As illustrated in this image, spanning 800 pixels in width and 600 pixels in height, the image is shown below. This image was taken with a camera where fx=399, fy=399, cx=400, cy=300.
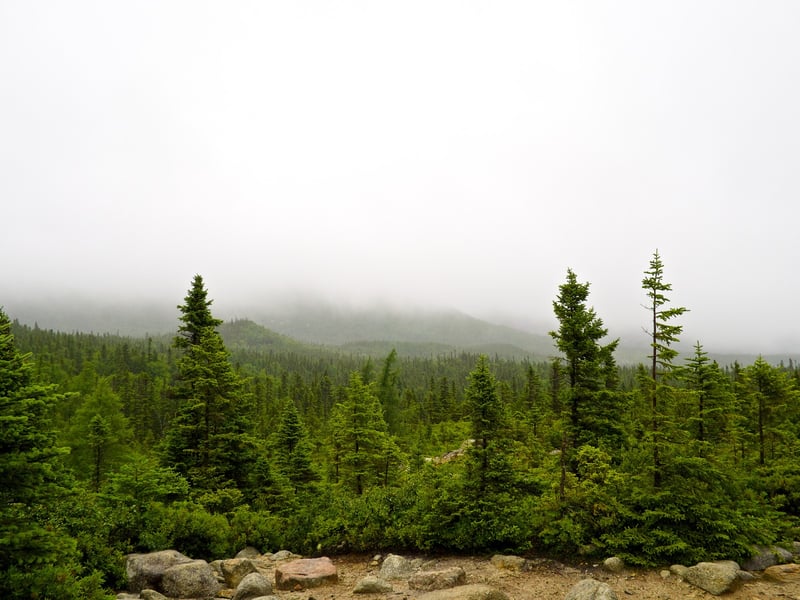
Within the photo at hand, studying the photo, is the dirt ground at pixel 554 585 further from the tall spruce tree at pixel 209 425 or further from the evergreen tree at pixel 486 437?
the tall spruce tree at pixel 209 425

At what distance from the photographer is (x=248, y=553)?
1364 centimetres

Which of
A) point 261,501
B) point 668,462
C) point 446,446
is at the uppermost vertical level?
point 668,462

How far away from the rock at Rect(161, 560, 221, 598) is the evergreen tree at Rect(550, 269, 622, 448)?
573 inches

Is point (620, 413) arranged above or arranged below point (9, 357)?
below

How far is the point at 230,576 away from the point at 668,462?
518 inches

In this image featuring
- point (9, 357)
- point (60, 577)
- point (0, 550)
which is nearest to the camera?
point (0, 550)

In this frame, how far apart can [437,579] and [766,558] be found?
9.72m

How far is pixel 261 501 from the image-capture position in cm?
1797

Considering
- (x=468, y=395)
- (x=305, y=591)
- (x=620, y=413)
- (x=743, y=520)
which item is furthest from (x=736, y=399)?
(x=305, y=591)

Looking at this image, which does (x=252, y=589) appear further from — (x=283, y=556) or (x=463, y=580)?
(x=463, y=580)

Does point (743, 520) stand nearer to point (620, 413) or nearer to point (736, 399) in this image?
point (620, 413)

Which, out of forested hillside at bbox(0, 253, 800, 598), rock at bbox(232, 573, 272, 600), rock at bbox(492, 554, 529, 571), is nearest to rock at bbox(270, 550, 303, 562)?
forested hillside at bbox(0, 253, 800, 598)

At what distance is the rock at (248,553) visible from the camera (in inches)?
530

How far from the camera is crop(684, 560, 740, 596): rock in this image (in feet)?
32.0
